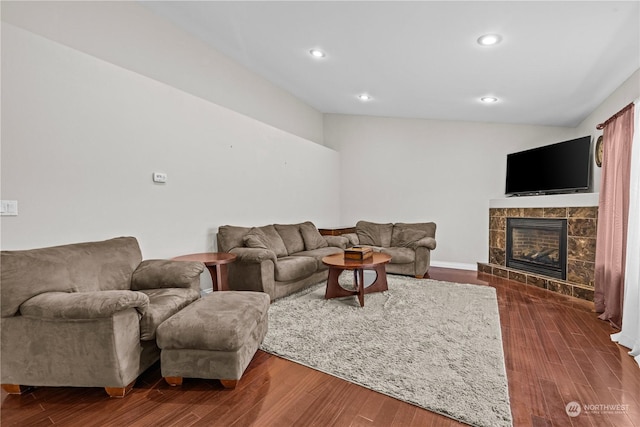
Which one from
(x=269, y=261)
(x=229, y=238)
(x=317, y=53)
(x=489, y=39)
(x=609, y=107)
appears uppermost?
(x=317, y=53)

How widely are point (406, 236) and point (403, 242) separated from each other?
0.11m

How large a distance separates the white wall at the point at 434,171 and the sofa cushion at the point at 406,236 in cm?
81

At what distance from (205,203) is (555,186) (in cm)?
481

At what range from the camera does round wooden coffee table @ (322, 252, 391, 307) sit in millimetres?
3369

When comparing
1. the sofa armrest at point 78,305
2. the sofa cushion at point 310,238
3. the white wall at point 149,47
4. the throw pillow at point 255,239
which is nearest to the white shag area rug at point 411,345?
the throw pillow at point 255,239

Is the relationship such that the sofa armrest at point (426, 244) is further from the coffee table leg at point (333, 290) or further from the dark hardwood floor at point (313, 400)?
the dark hardwood floor at point (313, 400)

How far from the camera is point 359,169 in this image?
6.45 meters

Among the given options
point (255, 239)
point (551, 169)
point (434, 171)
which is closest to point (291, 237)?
point (255, 239)

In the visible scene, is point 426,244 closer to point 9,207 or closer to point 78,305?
point 78,305

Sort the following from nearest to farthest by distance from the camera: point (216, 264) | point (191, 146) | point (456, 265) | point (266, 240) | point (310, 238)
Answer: point (216, 264) < point (191, 146) < point (266, 240) < point (310, 238) < point (456, 265)

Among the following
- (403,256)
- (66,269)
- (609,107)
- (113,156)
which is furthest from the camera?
(403,256)

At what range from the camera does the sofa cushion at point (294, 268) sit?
355 cm

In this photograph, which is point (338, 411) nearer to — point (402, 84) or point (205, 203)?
point (205, 203)

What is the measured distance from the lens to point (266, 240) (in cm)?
405
